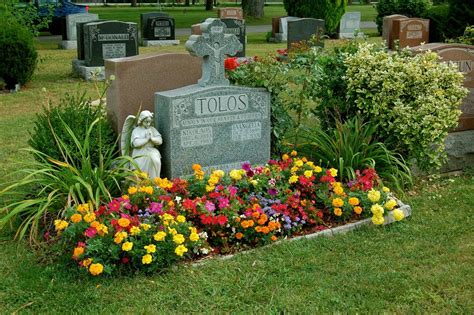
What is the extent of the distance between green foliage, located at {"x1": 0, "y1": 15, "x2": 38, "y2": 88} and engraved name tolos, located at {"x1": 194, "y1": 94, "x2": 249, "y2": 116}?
7506 millimetres

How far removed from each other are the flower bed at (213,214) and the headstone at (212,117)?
0.41 metres

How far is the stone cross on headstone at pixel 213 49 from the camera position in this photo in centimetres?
618

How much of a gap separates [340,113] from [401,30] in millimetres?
11093

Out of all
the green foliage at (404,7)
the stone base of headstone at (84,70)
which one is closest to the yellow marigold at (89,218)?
the stone base of headstone at (84,70)

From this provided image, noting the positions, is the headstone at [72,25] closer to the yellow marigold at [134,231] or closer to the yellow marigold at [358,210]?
the yellow marigold at [358,210]

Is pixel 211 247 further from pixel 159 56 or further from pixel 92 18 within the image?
pixel 92 18

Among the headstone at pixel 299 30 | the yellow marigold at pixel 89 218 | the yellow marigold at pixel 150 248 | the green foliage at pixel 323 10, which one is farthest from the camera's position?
the green foliage at pixel 323 10

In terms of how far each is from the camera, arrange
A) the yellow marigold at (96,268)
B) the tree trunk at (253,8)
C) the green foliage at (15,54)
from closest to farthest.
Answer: the yellow marigold at (96,268)
the green foliage at (15,54)
the tree trunk at (253,8)

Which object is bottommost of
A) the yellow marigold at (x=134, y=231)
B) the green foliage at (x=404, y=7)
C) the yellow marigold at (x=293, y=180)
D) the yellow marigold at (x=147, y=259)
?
the yellow marigold at (x=147, y=259)

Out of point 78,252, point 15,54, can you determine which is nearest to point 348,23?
point 15,54

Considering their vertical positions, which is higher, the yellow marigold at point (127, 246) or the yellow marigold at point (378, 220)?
the yellow marigold at point (127, 246)

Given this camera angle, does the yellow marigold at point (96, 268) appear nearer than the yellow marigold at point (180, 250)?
Yes

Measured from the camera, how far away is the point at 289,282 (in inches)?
180

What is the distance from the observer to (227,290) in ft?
14.5
